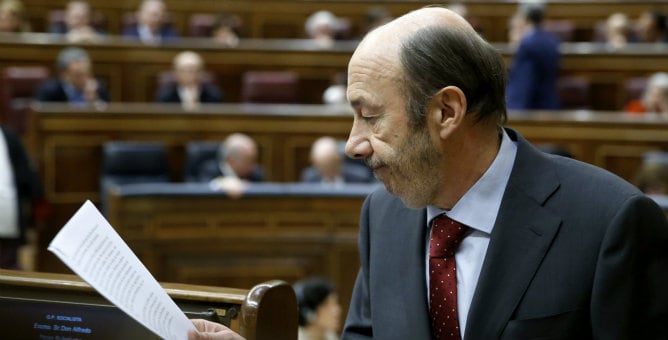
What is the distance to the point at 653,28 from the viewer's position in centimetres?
828

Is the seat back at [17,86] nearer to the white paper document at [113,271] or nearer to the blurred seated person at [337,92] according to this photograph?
the blurred seated person at [337,92]

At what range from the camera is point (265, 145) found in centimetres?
615

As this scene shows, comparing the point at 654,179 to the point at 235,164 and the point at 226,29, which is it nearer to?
the point at 235,164

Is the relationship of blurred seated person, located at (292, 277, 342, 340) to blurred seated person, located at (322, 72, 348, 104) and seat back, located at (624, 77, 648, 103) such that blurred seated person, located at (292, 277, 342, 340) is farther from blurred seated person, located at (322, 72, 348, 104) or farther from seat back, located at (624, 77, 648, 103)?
seat back, located at (624, 77, 648, 103)

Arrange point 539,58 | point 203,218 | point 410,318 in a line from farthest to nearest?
1. point 539,58
2. point 203,218
3. point 410,318

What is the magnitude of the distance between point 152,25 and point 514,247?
21.5 feet

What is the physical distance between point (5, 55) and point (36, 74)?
335mm

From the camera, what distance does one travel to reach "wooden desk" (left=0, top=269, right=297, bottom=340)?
152 centimetres

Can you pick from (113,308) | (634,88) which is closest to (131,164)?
(634,88)

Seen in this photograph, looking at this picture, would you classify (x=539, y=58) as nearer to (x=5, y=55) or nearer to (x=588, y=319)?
(x=5, y=55)

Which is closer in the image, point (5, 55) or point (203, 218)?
point (203, 218)

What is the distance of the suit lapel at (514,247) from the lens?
1496 mm

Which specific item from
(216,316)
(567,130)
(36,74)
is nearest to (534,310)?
(216,316)

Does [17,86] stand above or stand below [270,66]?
below
